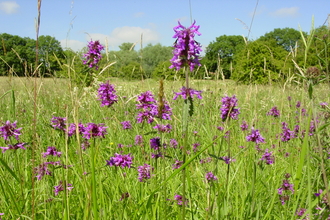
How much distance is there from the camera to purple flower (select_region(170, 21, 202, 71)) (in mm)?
1070

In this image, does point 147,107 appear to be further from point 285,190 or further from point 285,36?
point 285,36

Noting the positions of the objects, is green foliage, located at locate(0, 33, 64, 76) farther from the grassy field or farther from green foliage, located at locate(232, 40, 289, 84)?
green foliage, located at locate(232, 40, 289, 84)

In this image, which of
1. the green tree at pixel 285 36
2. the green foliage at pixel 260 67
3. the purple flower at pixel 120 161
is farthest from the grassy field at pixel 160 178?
the green tree at pixel 285 36

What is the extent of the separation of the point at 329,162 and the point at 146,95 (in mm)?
1399

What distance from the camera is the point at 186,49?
1088 millimetres

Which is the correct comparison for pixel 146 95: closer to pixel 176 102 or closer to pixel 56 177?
pixel 56 177

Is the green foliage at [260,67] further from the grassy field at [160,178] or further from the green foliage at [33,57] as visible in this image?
the green foliage at [33,57]

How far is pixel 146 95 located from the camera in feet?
6.13

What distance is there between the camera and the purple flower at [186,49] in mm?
1070

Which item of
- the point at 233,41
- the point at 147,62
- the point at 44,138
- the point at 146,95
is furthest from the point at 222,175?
the point at 233,41

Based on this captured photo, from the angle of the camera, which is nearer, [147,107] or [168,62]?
[147,107]

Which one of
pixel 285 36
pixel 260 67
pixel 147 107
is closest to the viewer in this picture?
pixel 147 107

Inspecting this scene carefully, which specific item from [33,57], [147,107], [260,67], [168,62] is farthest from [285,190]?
[260,67]

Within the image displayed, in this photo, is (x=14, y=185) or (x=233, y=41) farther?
(x=233, y=41)
